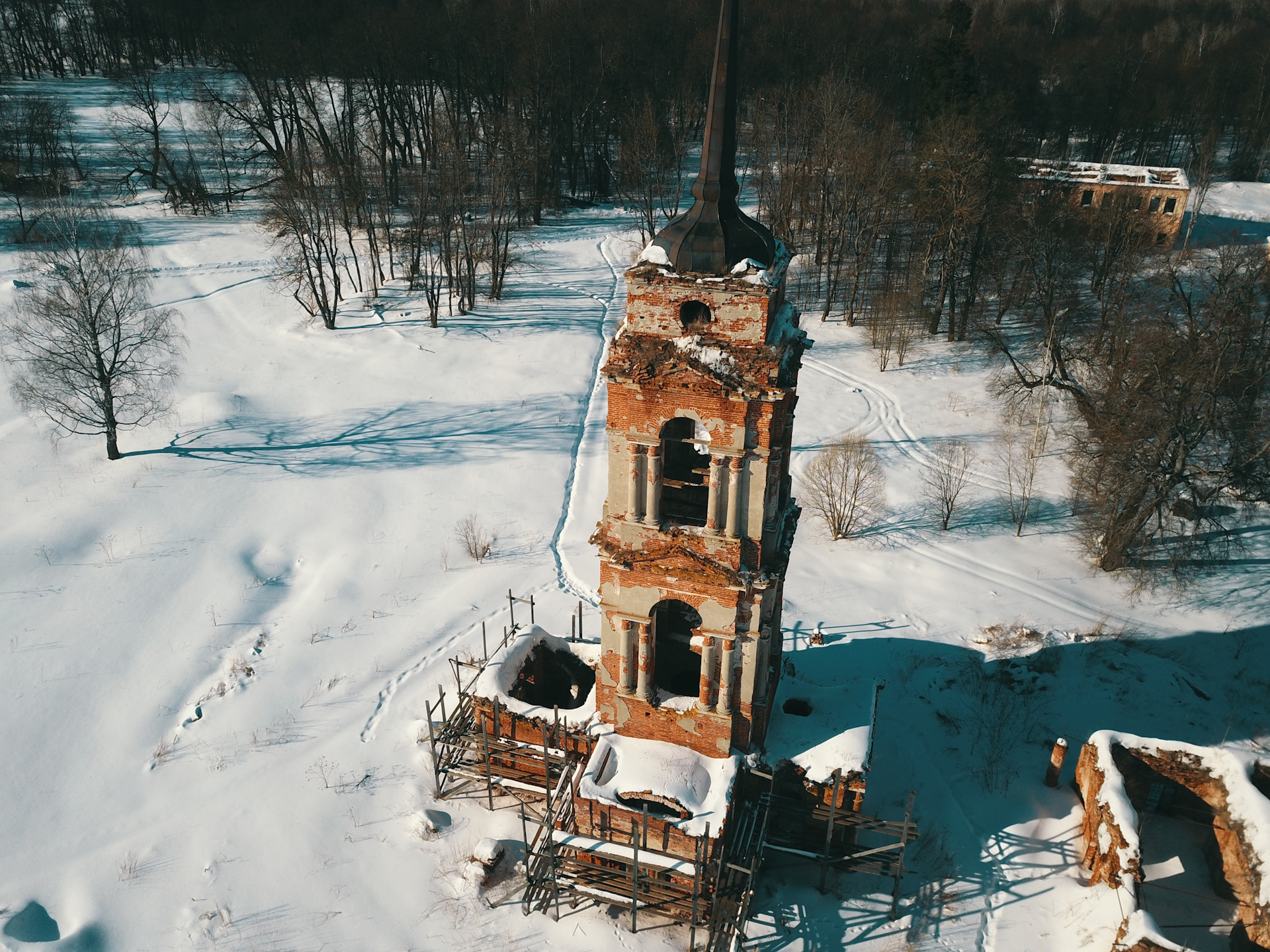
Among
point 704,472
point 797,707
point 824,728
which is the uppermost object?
point 704,472

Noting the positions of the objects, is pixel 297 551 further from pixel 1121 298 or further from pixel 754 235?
pixel 1121 298

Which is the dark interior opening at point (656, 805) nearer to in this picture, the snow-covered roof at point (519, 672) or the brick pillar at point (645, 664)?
the brick pillar at point (645, 664)

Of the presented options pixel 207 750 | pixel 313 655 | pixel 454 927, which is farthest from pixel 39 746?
pixel 454 927

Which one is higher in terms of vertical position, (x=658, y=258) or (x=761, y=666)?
(x=658, y=258)

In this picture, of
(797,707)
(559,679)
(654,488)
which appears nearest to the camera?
(654,488)

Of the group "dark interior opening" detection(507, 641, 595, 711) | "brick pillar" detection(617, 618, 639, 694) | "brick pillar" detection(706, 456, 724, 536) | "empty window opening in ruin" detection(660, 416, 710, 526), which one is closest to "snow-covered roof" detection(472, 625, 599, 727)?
"dark interior opening" detection(507, 641, 595, 711)

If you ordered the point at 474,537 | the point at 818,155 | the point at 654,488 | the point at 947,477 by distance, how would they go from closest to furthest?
the point at 654,488, the point at 474,537, the point at 947,477, the point at 818,155

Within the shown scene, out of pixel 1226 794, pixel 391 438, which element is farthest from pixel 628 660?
pixel 391 438

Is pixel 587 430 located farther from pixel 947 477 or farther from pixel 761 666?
pixel 761 666

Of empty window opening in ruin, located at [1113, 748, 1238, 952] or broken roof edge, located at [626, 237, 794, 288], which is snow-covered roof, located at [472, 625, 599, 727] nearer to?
broken roof edge, located at [626, 237, 794, 288]
